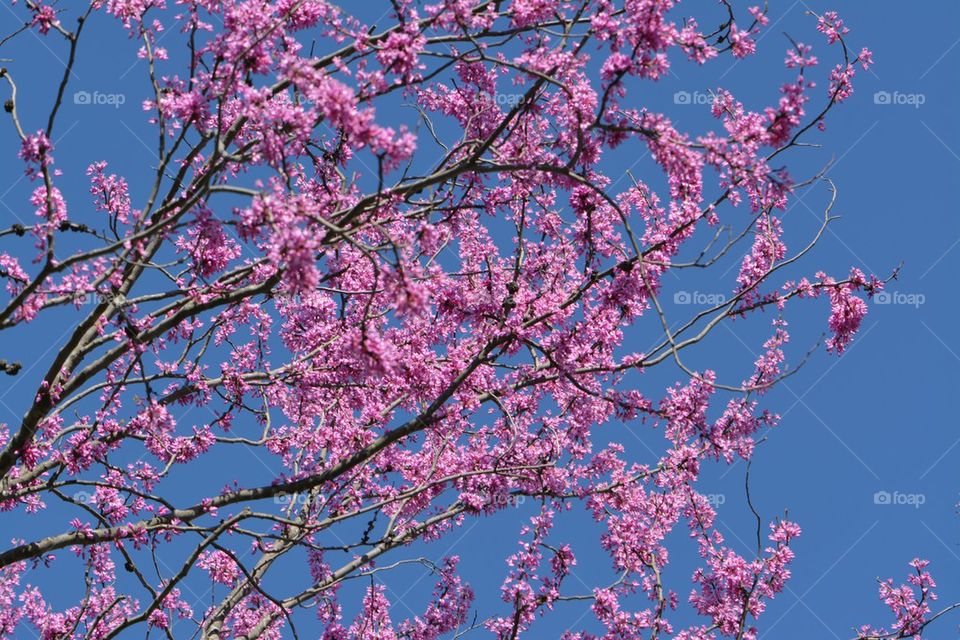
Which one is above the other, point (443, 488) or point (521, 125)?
point (521, 125)

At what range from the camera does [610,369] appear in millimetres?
8766

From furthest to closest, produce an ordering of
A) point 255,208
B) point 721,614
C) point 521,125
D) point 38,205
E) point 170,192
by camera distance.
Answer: point 721,614
point 521,125
point 170,192
point 38,205
point 255,208

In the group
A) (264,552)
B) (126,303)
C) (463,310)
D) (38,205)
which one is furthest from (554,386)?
(38,205)

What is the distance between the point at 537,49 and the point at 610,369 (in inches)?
106

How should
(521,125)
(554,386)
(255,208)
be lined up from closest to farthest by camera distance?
1. (255,208)
2. (521,125)
3. (554,386)

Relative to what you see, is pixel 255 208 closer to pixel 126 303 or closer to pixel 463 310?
pixel 126 303

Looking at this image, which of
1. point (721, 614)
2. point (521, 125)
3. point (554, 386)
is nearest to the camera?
point (521, 125)

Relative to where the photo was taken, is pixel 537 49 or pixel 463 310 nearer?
pixel 537 49

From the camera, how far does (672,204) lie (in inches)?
378

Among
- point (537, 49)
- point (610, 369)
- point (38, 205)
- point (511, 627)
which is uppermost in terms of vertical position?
point (537, 49)

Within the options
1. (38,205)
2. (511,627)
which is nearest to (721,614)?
(511,627)

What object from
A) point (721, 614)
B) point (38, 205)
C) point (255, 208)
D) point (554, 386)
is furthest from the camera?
point (721, 614)

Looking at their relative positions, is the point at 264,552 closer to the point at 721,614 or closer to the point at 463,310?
the point at 463,310

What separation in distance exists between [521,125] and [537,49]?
3.34 feet
